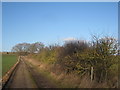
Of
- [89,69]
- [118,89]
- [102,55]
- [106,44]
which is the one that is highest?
[106,44]

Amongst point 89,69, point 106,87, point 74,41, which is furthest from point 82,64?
point 74,41

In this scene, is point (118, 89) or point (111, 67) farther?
point (111, 67)

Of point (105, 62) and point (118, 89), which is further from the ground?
point (105, 62)

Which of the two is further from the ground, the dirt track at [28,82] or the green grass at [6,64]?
the dirt track at [28,82]

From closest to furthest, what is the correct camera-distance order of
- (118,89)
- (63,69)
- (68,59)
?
1. (118,89)
2. (68,59)
3. (63,69)

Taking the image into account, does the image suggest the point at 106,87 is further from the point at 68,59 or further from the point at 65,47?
the point at 65,47

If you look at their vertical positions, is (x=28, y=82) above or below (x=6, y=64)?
above

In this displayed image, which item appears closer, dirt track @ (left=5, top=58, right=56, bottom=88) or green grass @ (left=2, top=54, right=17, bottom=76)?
dirt track @ (left=5, top=58, right=56, bottom=88)

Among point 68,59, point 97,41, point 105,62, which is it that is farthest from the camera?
point 68,59

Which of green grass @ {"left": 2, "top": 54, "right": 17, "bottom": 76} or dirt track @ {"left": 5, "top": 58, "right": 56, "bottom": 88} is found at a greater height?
dirt track @ {"left": 5, "top": 58, "right": 56, "bottom": 88}

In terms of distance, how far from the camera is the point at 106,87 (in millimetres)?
10648

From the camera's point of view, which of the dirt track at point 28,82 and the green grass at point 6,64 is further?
the green grass at point 6,64

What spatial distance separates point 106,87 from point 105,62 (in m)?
2.07

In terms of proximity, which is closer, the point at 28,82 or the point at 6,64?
the point at 28,82
